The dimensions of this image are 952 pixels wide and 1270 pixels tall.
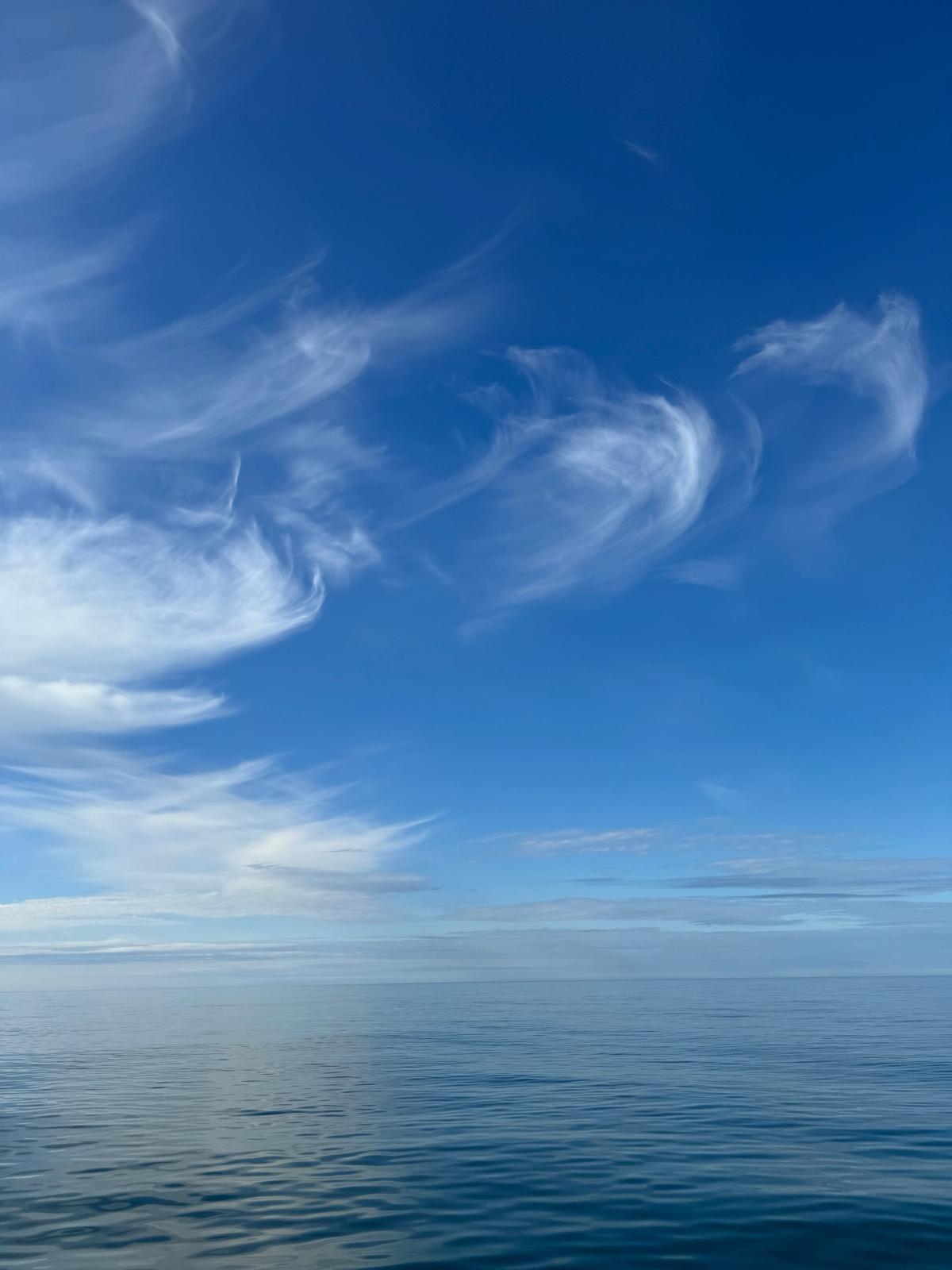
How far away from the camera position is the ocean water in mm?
16812

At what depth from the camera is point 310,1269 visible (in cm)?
1548

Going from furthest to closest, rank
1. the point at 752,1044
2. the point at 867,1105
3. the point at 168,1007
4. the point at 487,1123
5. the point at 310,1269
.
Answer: the point at 168,1007, the point at 752,1044, the point at 867,1105, the point at 487,1123, the point at 310,1269

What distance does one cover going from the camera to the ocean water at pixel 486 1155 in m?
16.8

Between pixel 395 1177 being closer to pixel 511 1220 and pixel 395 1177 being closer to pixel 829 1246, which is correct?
pixel 511 1220

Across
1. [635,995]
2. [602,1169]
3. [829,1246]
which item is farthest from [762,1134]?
[635,995]

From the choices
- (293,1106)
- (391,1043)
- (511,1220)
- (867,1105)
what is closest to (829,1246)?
(511,1220)

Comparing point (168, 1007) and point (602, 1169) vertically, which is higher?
point (602, 1169)

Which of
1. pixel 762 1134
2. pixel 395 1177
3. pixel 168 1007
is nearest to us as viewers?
pixel 395 1177

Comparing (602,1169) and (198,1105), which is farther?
(198,1105)

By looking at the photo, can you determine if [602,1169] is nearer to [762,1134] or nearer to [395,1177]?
[395,1177]

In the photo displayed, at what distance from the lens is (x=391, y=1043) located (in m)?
60.0

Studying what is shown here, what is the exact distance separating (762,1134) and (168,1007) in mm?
117446

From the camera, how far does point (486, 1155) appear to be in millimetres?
25016

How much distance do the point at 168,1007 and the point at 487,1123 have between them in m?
111
